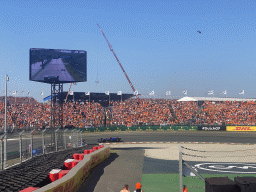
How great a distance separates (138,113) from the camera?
69.4 m

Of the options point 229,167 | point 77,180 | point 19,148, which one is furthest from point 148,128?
point 77,180

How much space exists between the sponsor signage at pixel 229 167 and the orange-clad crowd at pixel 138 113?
4266 centimetres

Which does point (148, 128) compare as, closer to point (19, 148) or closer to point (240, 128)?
point (240, 128)

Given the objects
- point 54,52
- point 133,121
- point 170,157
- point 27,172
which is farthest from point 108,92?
point 27,172

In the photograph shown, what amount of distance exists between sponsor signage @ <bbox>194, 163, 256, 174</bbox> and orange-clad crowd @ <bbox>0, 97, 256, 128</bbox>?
42665 mm

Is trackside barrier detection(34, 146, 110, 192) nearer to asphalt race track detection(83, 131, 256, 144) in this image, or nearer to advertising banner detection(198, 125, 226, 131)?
asphalt race track detection(83, 131, 256, 144)

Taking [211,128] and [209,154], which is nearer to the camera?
[209,154]

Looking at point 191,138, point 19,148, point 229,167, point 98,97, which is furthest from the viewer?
point 98,97

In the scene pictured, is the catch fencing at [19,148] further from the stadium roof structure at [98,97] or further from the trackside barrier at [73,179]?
the stadium roof structure at [98,97]

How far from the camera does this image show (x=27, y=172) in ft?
35.6

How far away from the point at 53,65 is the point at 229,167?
21.4 meters

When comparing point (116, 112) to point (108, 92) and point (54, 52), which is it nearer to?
point (108, 92)

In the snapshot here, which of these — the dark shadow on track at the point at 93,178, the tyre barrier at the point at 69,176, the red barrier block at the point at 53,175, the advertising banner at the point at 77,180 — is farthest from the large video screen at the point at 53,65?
the red barrier block at the point at 53,175

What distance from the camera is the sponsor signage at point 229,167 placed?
16797mm
